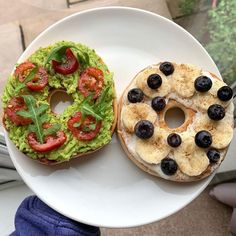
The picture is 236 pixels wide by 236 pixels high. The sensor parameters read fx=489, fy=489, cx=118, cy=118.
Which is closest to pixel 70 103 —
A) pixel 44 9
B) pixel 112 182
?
pixel 112 182

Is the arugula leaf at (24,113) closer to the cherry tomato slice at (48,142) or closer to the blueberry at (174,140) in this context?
→ the cherry tomato slice at (48,142)

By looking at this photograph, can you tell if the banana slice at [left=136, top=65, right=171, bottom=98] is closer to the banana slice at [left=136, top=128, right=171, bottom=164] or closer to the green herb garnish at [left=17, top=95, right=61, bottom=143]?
the banana slice at [left=136, top=128, right=171, bottom=164]

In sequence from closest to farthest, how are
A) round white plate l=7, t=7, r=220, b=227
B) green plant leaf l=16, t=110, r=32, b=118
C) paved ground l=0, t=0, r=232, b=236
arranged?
green plant leaf l=16, t=110, r=32, b=118 → round white plate l=7, t=7, r=220, b=227 → paved ground l=0, t=0, r=232, b=236

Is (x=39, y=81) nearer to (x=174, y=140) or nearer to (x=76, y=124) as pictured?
(x=76, y=124)

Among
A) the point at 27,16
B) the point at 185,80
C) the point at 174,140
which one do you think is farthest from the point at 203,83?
the point at 27,16

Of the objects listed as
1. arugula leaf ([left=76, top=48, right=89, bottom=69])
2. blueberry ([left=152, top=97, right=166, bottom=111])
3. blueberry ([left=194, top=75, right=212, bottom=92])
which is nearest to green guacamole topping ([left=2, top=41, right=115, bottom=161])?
Answer: arugula leaf ([left=76, top=48, right=89, bottom=69])

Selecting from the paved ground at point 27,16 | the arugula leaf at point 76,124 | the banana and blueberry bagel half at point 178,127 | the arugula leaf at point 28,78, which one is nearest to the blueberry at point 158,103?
the banana and blueberry bagel half at point 178,127
